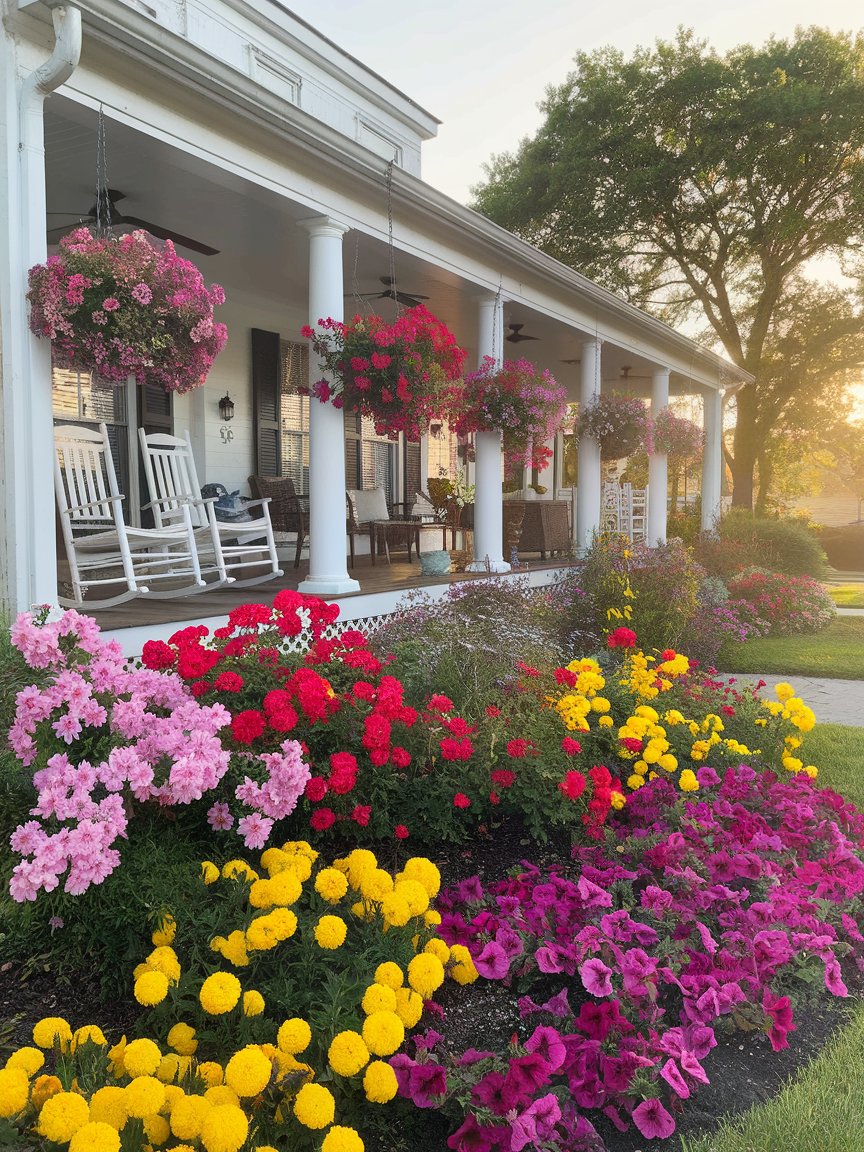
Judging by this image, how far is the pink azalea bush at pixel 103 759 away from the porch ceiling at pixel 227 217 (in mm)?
3045

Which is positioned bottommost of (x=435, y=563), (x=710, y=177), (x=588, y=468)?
(x=435, y=563)

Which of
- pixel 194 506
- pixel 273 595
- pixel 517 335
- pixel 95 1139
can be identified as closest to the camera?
pixel 95 1139

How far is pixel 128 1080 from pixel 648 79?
1964 cm

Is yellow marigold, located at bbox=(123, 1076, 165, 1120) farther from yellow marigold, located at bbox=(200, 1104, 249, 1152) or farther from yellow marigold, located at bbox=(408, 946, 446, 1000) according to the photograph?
Result: yellow marigold, located at bbox=(408, 946, 446, 1000)

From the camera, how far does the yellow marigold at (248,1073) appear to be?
1.47 meters

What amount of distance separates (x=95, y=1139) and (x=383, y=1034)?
518 mm

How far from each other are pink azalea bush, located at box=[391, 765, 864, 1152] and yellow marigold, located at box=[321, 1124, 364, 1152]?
33 centimetres

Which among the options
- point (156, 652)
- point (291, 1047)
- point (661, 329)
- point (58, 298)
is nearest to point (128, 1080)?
point (291, 1047)

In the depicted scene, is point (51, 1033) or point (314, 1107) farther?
point (51, 1033)

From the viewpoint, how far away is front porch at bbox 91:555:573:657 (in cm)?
455

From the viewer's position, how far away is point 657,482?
40.7ft

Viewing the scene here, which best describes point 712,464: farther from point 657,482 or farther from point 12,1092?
point 12,1092

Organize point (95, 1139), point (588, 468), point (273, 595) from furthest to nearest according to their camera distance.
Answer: point (588, 468) → point (273, 595) → point (95, 1139)

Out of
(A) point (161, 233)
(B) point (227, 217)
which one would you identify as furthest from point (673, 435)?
(A) point (161, 233)
